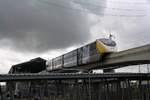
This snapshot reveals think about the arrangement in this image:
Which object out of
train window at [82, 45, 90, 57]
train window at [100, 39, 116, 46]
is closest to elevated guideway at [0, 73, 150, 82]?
train window at [100, 39, 116, 46]

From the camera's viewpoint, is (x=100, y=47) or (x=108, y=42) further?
(x=108, y=42)

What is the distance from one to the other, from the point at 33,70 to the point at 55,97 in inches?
2042

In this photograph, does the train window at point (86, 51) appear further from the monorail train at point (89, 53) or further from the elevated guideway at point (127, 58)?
the elevated guideway at point (127, 58)

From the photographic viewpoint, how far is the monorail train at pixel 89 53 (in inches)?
2426

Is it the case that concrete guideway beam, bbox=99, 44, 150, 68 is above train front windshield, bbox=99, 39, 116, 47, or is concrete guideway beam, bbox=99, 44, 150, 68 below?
below

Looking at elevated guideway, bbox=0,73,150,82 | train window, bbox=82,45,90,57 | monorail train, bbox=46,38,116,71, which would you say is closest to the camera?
elevated guideway, bbox=0,73,150,82

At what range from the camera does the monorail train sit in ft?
202

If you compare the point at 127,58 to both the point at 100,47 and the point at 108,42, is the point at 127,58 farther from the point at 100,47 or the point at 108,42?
the point at 108,42

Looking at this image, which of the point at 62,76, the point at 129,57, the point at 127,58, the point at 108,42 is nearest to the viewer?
the point at 62,76

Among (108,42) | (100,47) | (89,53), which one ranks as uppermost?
(108,42)

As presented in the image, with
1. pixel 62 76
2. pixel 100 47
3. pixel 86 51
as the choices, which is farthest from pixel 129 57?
pixel 62 76

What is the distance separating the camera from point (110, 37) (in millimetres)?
67000

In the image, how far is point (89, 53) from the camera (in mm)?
64375

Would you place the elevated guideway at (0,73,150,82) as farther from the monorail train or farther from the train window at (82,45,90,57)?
the train window at (82,45,90,57)
